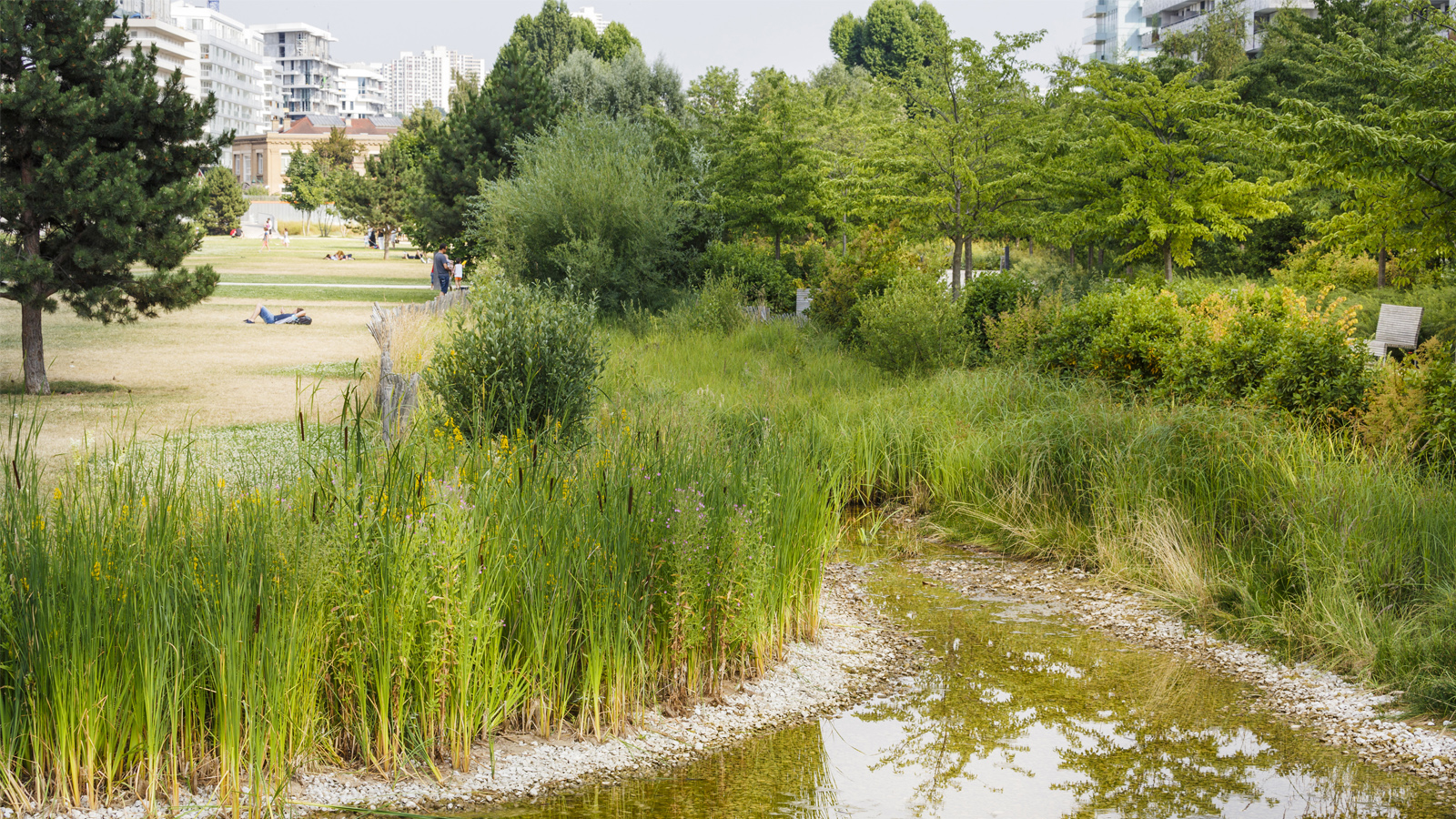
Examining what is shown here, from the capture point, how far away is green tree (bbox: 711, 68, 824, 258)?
2358 centimetres

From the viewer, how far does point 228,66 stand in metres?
171

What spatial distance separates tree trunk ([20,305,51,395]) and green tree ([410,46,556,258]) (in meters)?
14.8

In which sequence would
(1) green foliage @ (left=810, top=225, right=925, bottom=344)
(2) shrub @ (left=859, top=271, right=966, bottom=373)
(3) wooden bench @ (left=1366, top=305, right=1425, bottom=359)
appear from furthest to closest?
(1) green foliage @ (left=810, top=225, right=925, bottom=344)
(3) wooden bench @ (left=1366, top=305, right=1425, bottom=359)
(2) shrub @ (left=859, top=271, right=966, bottom=373)

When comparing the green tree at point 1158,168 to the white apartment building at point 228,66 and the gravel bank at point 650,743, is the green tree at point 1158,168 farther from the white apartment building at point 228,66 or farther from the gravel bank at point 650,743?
the white apartment building at point 228,66

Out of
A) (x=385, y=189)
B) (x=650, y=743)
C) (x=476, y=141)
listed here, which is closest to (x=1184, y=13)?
(x=385, y=189)

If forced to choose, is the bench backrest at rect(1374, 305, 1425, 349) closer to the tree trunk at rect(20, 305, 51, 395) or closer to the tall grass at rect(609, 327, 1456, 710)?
the tall grass at rect(609, 327, 1456, 710)

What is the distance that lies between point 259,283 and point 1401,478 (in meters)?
31.7

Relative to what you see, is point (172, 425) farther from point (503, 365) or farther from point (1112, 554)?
point (1112, 554)

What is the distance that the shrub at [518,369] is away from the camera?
805 centimetres

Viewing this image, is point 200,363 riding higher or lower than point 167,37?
lower

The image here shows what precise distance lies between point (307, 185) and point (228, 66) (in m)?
104

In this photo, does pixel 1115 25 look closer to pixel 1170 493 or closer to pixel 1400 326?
pixel 1400 326

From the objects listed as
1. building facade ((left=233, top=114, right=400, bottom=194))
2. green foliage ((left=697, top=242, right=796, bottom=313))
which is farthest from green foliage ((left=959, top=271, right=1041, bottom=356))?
building facade ((left=233, top=114, right=400, bottom=194))

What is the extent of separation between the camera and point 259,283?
32438 mm
